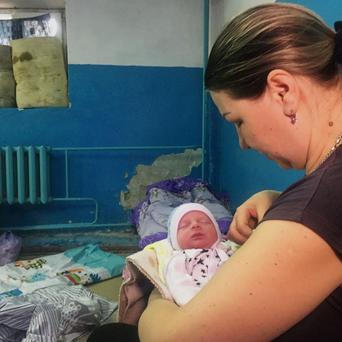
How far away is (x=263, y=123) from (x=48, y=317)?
57.8 inches

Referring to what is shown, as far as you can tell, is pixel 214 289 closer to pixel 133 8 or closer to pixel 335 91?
pixel 335 91

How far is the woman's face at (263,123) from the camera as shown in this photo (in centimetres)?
69

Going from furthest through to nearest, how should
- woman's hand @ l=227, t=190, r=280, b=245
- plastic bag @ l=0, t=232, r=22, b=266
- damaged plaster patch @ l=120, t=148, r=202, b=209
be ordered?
damaged plaster patch @ l=120, t=148, r=202, b=209 < plastic bag @ l=0, t=232, r=22, b=266 < woman's hand @ l=227, t=190, r=280, b=245

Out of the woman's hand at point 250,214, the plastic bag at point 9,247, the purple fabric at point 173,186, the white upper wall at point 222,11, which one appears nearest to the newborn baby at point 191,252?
the woman's hand at point 250,214

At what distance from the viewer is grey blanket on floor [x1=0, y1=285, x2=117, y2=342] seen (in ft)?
5.80

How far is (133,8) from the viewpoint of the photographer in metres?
3.37

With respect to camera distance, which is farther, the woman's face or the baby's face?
the baby's face

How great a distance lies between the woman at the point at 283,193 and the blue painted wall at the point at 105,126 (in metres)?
2.71

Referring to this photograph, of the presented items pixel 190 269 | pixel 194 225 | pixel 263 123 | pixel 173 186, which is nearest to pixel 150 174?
pixel 173 186

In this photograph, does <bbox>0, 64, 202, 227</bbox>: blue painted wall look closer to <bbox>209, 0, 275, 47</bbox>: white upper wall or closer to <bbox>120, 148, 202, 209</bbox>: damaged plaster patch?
<bbox>120, 148, 202, 209</bbox>: damaged plaster patch

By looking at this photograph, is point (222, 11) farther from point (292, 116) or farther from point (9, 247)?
point (292, 116)

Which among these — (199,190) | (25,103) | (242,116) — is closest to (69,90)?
(25,103)

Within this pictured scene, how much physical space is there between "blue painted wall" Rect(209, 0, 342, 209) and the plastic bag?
163 cm

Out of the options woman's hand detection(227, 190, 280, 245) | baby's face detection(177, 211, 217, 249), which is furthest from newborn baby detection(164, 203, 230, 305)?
woman's hand detection(227, 190, 280, 245)
